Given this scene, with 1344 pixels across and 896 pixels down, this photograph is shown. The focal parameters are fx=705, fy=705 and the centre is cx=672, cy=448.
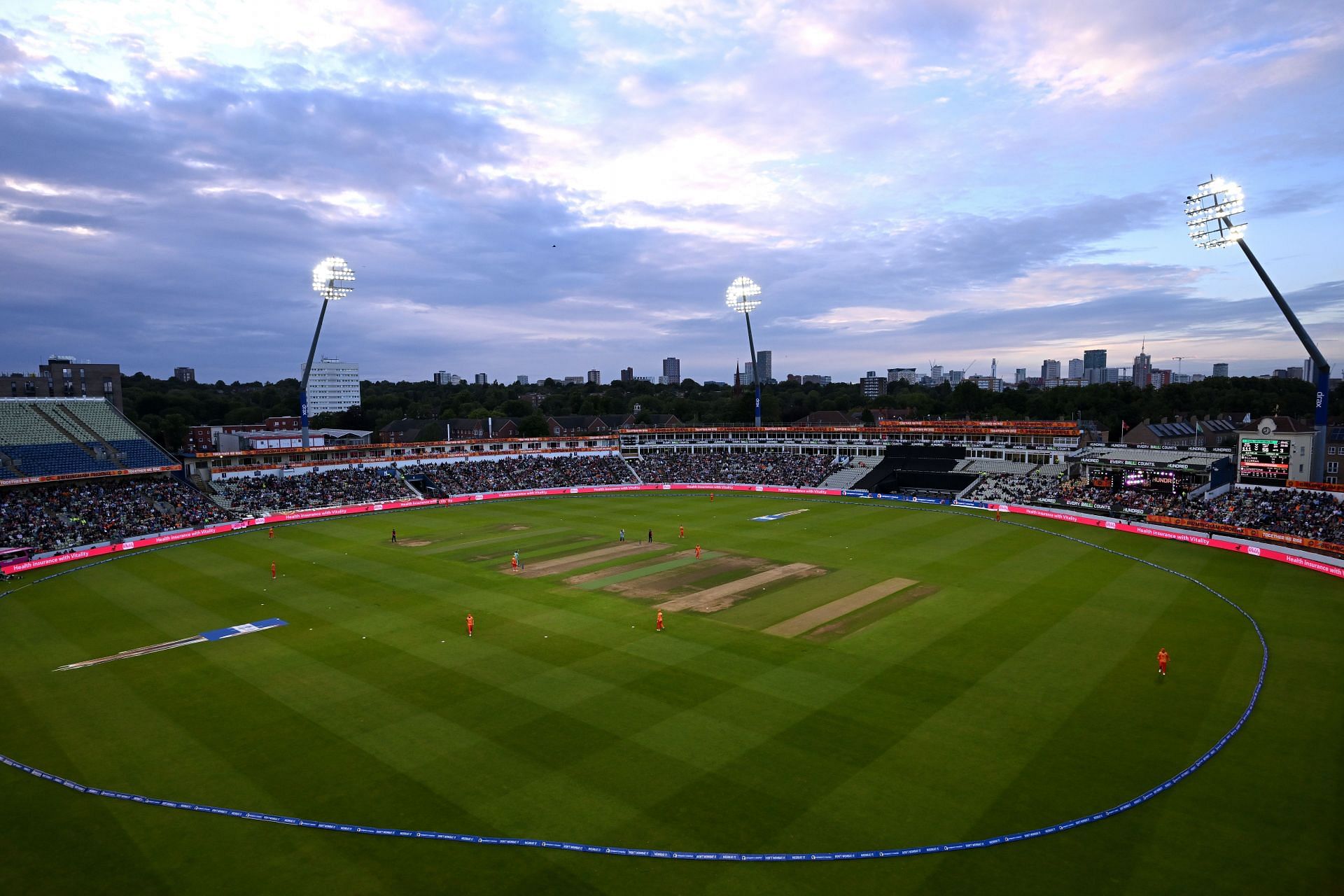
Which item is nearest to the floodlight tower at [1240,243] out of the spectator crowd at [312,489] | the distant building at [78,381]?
the spectator crowd at [312,489]

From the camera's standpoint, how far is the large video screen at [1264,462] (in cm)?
4731

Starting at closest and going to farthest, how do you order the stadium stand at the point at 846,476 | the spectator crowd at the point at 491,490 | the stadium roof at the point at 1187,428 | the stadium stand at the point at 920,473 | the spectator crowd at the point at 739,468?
the spectator crowd at the point at 491,490 → the stadium stand at the point at 920,473 → the stadium stand at the point at 846,476 → the spectator crowd at the point at 739,468 → the stadium roof at the point at 1187,428

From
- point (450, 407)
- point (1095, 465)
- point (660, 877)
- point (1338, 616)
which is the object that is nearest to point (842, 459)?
point (1095, 465)

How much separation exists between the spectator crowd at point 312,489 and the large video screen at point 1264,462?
225 feet

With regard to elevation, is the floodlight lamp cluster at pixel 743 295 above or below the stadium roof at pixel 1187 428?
above

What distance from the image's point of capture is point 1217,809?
15.2 metres

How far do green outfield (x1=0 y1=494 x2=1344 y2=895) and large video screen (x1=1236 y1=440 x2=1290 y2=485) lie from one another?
14.9m

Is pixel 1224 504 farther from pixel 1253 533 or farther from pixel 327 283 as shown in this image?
pixel 327 283

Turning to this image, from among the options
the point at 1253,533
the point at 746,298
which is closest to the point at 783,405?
the point at 746,298

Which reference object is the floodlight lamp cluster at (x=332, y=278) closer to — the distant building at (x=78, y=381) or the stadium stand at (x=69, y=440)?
the stadium stand at (x=69, y=440)

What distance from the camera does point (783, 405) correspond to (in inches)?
6531

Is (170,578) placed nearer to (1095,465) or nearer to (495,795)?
(495,795)

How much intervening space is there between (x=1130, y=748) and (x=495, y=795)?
51.5ft

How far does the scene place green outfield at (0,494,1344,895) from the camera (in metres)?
13.7
